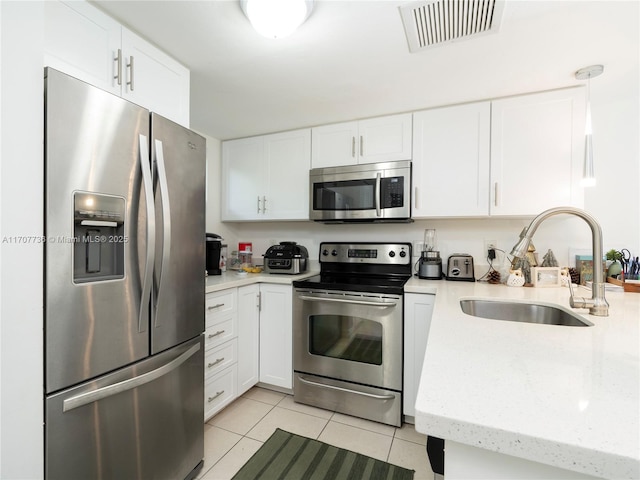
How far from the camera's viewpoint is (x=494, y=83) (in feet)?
5.99

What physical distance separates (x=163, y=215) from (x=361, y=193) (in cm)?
148

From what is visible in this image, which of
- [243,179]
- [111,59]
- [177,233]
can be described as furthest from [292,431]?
[111,59]

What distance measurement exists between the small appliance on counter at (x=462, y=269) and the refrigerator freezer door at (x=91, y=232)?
6.46 feet

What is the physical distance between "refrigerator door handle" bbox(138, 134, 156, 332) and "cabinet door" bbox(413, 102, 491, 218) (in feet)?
5.67

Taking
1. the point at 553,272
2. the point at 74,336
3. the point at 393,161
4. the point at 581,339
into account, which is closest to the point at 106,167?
the point at 74,336

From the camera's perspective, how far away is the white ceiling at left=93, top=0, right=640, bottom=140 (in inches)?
49.8

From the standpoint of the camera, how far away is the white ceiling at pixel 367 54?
1.26m

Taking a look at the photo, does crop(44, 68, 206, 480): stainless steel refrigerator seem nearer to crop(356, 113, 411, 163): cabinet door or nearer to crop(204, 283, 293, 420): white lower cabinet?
crop(204, 283, 293, 420): white lower cabinet

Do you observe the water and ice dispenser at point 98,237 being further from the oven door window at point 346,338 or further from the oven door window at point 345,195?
the oven door window at point 345,195

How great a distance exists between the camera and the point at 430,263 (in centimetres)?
225

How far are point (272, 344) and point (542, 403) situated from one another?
1.99 meters

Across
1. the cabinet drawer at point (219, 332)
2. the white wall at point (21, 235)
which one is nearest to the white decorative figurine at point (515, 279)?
the cabinet drawer at point (219, 332)

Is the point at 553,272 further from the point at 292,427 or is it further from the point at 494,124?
the point at 292,427

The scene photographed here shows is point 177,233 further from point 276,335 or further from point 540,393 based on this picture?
point 540,393
